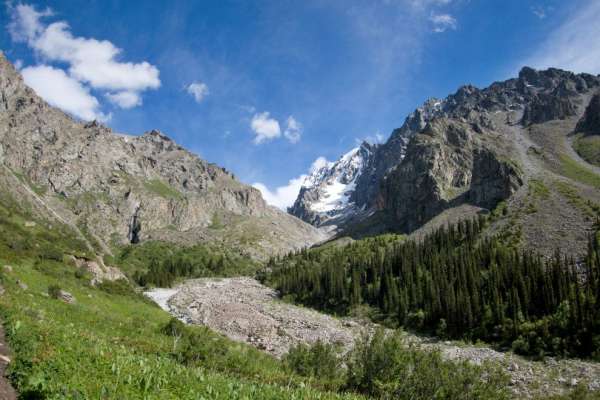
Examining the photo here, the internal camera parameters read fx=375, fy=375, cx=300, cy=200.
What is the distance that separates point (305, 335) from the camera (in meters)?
57.5

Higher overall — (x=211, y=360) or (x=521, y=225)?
(x=521, y=225)

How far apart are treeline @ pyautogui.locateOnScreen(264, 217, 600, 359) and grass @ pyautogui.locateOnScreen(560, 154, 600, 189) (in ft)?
Result: 248

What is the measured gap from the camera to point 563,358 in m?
45.0

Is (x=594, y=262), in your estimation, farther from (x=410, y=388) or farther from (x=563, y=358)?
(x=410, y=388)

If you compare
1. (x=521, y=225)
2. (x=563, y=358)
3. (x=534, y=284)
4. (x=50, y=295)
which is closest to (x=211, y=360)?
(x=50, y=295)

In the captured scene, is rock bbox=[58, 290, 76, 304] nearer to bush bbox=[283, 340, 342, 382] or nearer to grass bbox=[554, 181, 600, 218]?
bush bbox=[283, 340, 342, 382]

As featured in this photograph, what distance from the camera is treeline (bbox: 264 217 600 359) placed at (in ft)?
165

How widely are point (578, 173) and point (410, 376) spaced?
19096 centimetres

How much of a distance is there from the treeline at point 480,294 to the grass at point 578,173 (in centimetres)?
7563

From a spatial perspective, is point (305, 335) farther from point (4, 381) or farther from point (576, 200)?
point (576, 200)

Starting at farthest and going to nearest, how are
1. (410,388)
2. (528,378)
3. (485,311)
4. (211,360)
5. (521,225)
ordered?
1. (521,225)
2. (485,311)
3. (528,378)
4. (211,360)
5. (410,388)

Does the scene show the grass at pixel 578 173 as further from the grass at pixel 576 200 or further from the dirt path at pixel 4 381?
the dirt path at pixel 4 381

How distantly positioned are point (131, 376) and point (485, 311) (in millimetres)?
64177

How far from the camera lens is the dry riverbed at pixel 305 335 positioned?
123ft
